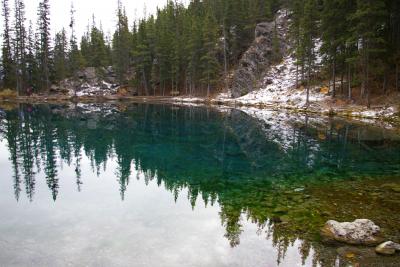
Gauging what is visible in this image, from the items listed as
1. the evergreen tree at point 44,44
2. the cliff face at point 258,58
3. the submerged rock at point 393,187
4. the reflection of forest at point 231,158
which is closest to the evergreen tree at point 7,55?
the evergreen tree at point 44,44

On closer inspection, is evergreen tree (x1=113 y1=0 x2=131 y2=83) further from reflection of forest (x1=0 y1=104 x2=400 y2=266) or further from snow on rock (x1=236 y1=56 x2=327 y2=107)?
reflection of forest (x1=0 y1=104 x2=400 y2=266)

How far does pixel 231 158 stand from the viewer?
75.0ft

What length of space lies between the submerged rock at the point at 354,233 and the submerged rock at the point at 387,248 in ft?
1.35

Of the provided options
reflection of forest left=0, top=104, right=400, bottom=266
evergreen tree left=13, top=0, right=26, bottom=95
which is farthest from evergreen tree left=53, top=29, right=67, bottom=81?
reflection of forest left=0, top=104, right=400, bottom=266

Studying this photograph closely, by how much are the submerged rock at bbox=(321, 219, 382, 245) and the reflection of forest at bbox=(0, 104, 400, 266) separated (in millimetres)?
652

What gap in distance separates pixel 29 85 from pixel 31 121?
4708 cm

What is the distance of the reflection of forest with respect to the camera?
42.2ft

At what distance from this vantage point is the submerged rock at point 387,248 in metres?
8.94

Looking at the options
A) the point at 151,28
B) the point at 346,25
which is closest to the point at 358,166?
the point at 346,25

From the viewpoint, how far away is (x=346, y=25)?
43.3 m

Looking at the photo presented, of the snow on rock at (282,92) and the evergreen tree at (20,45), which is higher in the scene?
the evergreen tree at (20,45)

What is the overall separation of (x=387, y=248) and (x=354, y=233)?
3.14ft

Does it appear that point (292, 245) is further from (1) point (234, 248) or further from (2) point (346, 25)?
(2) point (346, 25)

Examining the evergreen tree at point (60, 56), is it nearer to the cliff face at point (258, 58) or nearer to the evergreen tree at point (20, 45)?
the evergreen tree at point (20, 45)
